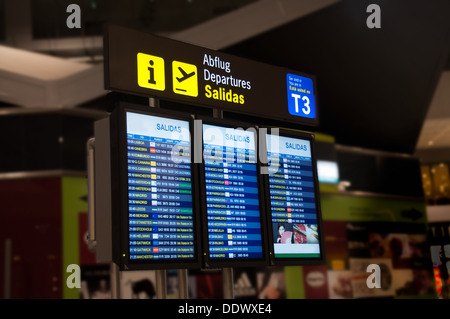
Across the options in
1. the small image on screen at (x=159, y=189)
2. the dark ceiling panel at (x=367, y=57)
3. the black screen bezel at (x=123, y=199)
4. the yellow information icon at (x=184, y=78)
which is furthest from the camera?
the dark ceiling panel at (x=367, y=57)

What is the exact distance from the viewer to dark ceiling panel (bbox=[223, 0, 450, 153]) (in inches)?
320

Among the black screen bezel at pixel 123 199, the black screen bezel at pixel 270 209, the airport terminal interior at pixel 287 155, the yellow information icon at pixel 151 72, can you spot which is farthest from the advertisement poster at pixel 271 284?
the yellow information icon at pixel 151 72

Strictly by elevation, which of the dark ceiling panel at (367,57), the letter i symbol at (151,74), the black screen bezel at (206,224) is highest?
the dark ceiling panel at (367,57)

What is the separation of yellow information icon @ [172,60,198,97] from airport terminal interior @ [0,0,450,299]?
14mm

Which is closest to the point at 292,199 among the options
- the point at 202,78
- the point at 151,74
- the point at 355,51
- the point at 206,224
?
the point at 206,224

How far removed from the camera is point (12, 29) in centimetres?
1825

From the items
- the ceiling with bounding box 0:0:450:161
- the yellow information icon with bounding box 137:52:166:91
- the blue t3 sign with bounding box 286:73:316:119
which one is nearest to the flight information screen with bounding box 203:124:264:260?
the yellow information icon with bounding box 137:52:166:91

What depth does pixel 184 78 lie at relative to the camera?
11.2ft

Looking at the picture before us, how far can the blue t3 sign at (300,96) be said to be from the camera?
399 centimetres

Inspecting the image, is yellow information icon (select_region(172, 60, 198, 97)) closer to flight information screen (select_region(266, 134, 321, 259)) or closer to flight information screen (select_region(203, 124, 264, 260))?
flight information screen (select_region(203, 124, 264, 260))

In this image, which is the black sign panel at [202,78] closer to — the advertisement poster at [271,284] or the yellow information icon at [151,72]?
the yellow information icon at [151,72]

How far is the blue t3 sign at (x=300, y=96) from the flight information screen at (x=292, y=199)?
0.21 metres
